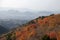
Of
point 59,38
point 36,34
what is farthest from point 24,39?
point 59,38

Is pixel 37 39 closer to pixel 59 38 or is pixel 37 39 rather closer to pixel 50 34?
pixel 50 34

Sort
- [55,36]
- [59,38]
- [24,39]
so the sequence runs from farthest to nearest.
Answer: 1. [24,39]
2. [55,36]
3. [59,38]

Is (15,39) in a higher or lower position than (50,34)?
lower

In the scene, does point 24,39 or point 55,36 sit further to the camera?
point 24,39

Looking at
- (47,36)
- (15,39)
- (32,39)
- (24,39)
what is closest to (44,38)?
(47,36)

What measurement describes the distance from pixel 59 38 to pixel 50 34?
289 cm

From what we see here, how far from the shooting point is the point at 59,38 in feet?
105

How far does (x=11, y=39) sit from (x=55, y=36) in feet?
56.8

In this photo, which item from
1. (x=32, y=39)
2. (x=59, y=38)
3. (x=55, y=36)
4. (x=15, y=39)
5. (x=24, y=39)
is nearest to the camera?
(x=59, y=38)

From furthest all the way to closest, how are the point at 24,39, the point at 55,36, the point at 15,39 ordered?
1. the point at 15,39
2. the point at 24,39
3. the point at 55,36

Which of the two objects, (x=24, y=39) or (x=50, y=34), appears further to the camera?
(x=24, y=39)

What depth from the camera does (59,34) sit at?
111 ft

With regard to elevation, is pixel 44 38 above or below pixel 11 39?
above

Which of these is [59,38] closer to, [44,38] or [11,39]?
[44,38]
